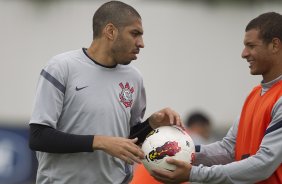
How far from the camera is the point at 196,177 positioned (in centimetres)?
631

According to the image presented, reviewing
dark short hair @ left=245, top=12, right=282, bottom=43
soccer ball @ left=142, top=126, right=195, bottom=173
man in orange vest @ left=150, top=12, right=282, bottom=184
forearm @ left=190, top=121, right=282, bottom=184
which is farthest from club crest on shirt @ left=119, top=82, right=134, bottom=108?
dark short hair @ left=245, top=12, right=282, bottom=43

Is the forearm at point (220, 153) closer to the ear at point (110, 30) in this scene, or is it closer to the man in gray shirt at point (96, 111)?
the man in gray shirt at point (96, 111)

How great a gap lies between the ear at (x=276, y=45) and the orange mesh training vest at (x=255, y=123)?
0.23 metres

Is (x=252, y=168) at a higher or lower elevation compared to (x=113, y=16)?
lower

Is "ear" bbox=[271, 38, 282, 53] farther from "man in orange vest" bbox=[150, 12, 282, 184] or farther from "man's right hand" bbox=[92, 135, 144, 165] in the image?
"man's right hand" bbox=[92, 135, 144, 165]

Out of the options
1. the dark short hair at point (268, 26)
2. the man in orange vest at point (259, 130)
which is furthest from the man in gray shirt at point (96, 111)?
the dark short hair at point (268, 26)

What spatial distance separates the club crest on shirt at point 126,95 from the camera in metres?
6.50

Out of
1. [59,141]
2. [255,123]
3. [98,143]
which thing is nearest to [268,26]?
[255,123]

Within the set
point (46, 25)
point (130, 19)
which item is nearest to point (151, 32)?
point (46, 25)

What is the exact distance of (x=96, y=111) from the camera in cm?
632

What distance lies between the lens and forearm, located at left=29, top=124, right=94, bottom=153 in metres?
6.11

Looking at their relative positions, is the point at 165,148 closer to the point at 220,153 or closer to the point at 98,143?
the point at 98,143

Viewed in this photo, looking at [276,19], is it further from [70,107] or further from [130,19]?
[70,107]

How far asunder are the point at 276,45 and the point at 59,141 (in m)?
1.67
